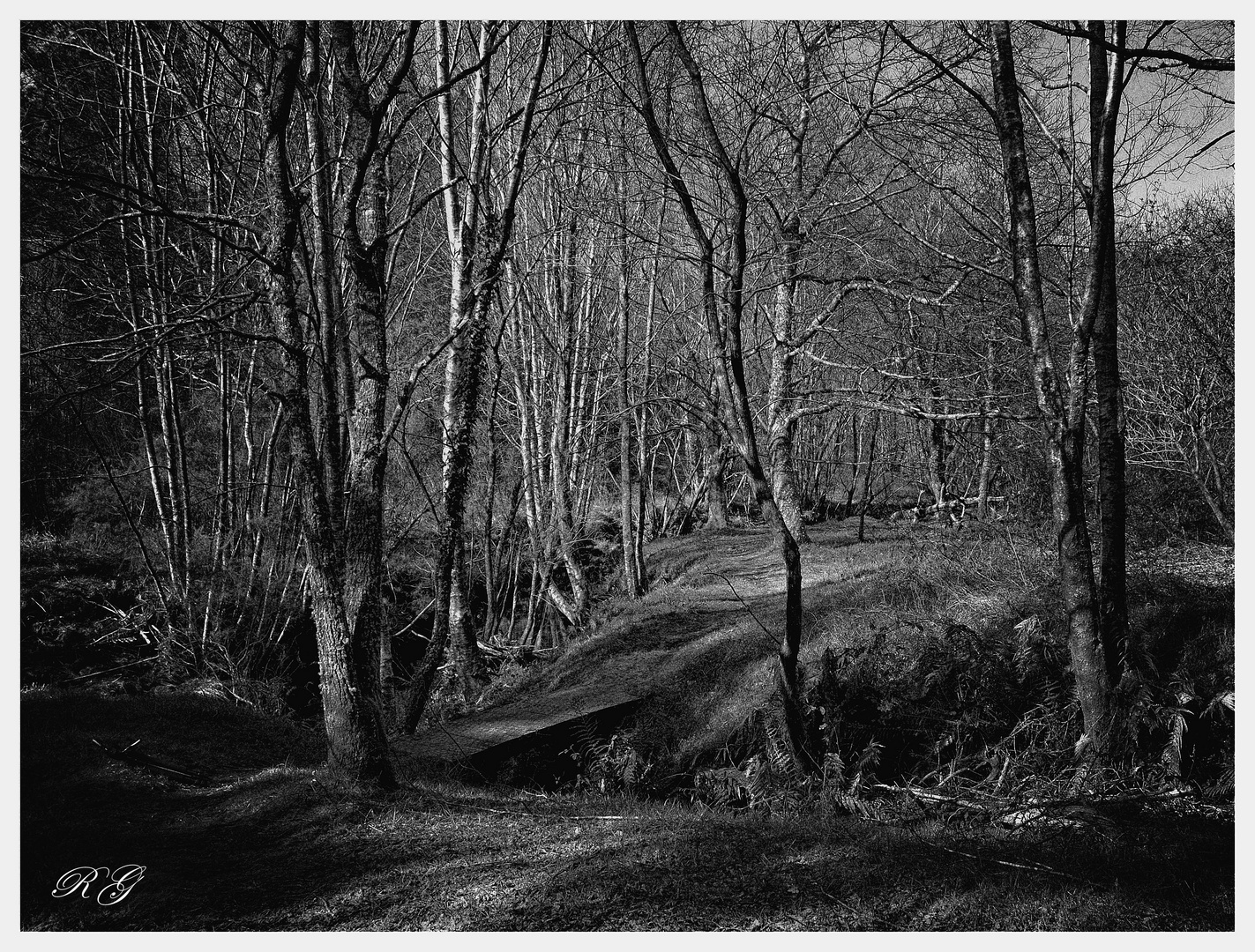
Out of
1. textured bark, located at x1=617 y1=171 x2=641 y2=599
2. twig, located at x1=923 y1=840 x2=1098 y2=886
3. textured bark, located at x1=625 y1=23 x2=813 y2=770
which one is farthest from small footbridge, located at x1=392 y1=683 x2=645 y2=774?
textured bark, located at x1=617 y1=171 x2=641 y2=599

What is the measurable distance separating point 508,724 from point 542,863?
3777 mm

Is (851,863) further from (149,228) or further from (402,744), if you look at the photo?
(149,228)

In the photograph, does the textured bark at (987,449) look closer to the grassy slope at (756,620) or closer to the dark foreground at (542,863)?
the grassy slope at (756,620)

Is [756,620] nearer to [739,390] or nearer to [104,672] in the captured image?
[739,390]

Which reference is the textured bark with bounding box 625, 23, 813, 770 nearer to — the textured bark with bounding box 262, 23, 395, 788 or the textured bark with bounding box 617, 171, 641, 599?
A: the textured bark with bounding box 262, 23, 395, 788

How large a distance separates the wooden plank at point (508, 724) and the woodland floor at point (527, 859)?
117cm

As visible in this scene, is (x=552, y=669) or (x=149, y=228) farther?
(x=552, y=669)

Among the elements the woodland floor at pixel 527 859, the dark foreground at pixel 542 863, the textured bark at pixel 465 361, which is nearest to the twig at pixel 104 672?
the woodland floor at pixel 527 859

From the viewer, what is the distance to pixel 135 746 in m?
4.96

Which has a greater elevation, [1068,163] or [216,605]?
[1068,163]

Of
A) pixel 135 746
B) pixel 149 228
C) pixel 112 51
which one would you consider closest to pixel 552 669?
pixel 135 746

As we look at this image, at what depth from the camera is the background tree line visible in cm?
512

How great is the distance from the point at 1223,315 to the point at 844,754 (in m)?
5.78
